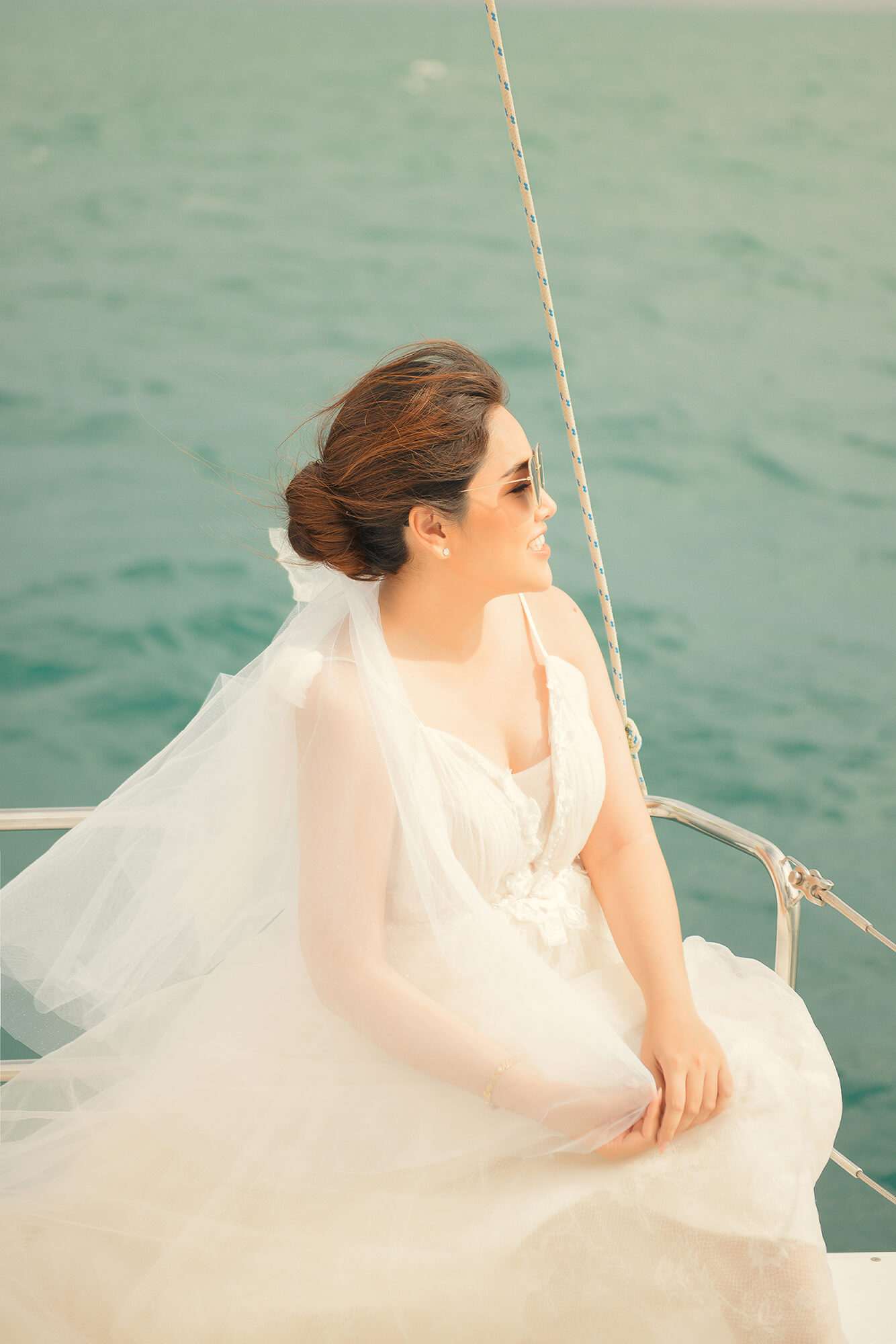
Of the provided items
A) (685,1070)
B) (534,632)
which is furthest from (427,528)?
(685,1070)

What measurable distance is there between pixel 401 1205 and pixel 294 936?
1.05 ft

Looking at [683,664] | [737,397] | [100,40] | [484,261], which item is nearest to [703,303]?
[737,397]

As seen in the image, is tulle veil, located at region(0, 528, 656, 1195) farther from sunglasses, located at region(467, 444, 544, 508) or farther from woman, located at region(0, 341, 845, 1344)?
sunglasses, located at region(467, 444, 544, 508)

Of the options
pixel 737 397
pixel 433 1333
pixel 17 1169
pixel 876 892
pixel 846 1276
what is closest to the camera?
pixel 433 1333

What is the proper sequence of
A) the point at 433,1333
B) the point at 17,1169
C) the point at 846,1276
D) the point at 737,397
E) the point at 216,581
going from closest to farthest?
the point at 433,1333 < the point at 17,1169 < the point at 846,1276 < the point at 216,581 < the point at 737,397

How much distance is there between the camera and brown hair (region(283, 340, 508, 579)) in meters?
1.25

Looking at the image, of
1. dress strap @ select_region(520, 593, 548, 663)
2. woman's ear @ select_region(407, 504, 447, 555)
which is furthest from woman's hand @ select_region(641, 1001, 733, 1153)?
woman's ear @ select_region(407, 504, 447, 555)

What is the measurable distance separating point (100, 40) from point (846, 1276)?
573 cm

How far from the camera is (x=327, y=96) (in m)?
5.49

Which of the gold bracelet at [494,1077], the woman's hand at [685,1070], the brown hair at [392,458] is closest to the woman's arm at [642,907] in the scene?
the woman's hand at [685,1070]

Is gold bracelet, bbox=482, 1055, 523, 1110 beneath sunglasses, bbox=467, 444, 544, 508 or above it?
beneath

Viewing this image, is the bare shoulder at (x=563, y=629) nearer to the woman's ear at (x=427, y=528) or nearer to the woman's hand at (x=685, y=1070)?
the woman's ear at (x=427, y=528)

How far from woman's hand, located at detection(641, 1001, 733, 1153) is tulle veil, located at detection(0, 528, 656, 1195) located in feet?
0.10

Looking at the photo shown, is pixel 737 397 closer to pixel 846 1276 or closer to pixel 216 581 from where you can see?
pixel 216 581
